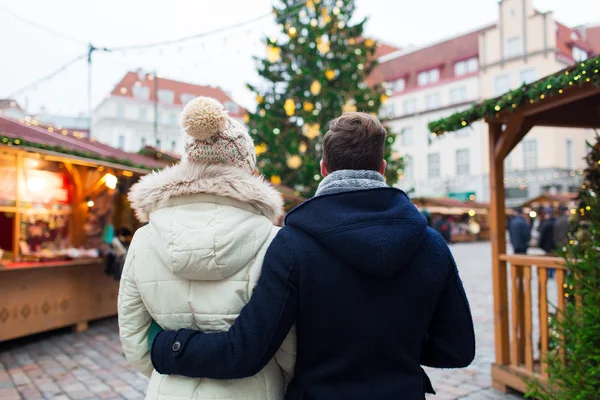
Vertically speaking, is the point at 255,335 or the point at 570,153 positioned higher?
the point at 570,153

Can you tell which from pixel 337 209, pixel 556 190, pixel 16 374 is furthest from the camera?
pixel 556 190

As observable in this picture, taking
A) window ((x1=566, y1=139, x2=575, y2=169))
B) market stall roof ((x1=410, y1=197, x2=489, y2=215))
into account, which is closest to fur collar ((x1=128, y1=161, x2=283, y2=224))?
market stall roof ((x1=410, y1=197, x2=489, y2=215))

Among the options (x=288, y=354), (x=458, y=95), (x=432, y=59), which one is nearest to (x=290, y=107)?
(x=288, y=354)

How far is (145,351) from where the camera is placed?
1.62 m

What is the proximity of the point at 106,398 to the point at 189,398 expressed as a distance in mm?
3351

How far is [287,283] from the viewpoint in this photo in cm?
138

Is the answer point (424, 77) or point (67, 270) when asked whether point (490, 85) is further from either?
point (67, 270)

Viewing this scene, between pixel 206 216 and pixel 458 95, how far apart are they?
4353cm

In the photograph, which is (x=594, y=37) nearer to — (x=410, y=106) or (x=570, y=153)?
(x=570, y=153)

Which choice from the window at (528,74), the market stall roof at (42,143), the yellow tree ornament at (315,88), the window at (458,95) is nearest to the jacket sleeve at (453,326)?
the market stall roof at (42,143)

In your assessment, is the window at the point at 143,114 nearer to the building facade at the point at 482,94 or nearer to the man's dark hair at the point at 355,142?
the building facade at the point at 482,94

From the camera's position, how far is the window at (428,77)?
1735 inches

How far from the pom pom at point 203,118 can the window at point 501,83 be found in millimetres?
40808

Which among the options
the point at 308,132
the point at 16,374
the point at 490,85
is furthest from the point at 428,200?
the point at 16,374
